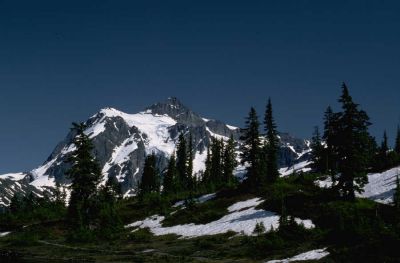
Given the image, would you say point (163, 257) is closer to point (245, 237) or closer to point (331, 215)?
point (245, 237)

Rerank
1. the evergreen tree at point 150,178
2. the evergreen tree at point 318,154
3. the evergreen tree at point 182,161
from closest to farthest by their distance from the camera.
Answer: the evergreen tree at point 318,154, the evergreen tree at point 150,178, the evergreen tree at point 182,161

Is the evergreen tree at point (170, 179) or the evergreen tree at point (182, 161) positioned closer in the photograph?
the evergreen tree at point (170, 179)

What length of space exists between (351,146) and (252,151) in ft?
71.7

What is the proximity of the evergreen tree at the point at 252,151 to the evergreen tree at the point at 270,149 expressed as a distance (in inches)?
85.7

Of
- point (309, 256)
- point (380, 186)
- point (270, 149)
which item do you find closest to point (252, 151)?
point (270, 149)

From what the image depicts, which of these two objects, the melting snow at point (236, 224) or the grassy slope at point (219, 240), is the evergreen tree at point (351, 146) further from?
the melting snow at point (236, 224)

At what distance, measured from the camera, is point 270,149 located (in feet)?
266

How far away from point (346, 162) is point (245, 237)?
15752mm

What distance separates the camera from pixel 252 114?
79625mm

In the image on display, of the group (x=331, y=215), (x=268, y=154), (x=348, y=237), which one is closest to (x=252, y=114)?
(x=268, y=154)

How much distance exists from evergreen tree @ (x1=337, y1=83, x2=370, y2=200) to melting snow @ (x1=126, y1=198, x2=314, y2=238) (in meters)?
8.07

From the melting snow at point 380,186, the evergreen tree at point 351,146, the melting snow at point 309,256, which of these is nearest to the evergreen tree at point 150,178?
the melting snow at point 380,186

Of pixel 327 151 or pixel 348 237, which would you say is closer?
pixel 348 237

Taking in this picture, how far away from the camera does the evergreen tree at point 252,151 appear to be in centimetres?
7769
